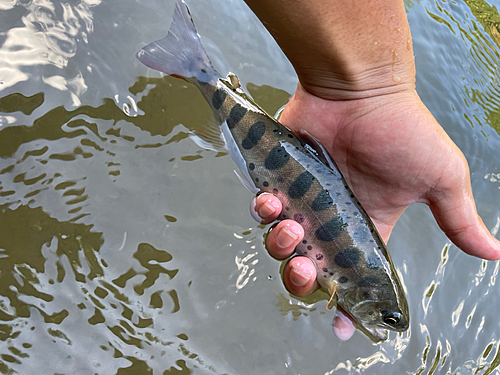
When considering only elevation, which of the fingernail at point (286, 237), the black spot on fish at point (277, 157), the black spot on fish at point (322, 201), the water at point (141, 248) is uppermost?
the black spot on fish at point (277, 157)

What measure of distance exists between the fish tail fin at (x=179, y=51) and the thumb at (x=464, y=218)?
7.62 ft

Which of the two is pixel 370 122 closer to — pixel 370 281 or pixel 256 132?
pixel 256 132

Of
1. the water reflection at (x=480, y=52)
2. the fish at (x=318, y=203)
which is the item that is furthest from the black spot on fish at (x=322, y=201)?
the water reflection at (x=480, y=52)

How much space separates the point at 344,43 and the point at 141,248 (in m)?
2.55

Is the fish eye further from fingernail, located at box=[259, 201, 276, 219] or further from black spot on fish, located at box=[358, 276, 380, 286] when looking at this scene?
fingernail, located at box=[259, 201, 276, 219]

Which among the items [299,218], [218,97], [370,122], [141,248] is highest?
[370,122]

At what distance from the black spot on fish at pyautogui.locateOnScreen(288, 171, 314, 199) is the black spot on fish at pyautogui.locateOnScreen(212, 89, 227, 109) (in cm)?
96

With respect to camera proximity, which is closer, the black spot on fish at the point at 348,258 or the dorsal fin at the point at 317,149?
the black spot on fish at the point at 348,258

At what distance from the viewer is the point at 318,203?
3.26 metres

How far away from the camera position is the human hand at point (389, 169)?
10.1ft

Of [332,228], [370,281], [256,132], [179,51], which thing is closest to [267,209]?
[332,228]

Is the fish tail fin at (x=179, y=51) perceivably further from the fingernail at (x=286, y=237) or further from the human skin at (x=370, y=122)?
the fingernail at (x=286, y=237)

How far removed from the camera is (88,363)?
10.8 ft

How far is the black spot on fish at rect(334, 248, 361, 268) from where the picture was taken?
3238 millimetres
